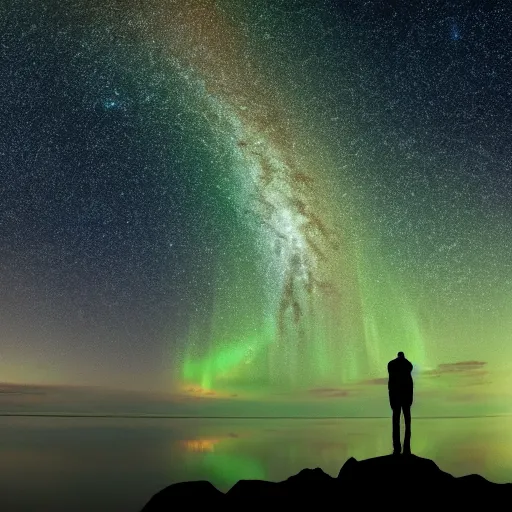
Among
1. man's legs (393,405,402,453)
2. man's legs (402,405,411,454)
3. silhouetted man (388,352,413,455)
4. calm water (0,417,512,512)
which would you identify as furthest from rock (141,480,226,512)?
calm water (0,417,512,512)

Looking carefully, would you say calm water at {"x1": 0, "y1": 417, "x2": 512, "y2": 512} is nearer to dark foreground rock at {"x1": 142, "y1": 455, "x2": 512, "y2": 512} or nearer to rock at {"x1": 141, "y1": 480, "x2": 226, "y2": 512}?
rock at {"x1": 141, "y1": 480, "x2": 226, "y2": 512}

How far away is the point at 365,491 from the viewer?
50.3ft

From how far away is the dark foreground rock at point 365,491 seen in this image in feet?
49.2

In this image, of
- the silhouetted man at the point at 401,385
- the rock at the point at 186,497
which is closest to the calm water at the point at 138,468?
the rock at the point at 186,497

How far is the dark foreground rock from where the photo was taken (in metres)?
15.0

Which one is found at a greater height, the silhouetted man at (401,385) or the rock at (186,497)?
the silhouetted man at (401,385)

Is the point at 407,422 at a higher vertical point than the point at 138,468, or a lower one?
higher

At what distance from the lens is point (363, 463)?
648 inches

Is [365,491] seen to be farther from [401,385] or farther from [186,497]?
[186,497]

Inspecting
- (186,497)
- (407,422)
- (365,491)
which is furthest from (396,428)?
(186,497)

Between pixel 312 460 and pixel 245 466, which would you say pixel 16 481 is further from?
pixel 312 460

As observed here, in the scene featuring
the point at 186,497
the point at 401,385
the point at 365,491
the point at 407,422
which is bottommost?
the point at 186,497

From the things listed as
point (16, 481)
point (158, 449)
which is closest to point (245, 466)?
point (16, 481)

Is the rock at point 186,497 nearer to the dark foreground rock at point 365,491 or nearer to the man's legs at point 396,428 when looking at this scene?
the dark foreground rock at point 365,491
